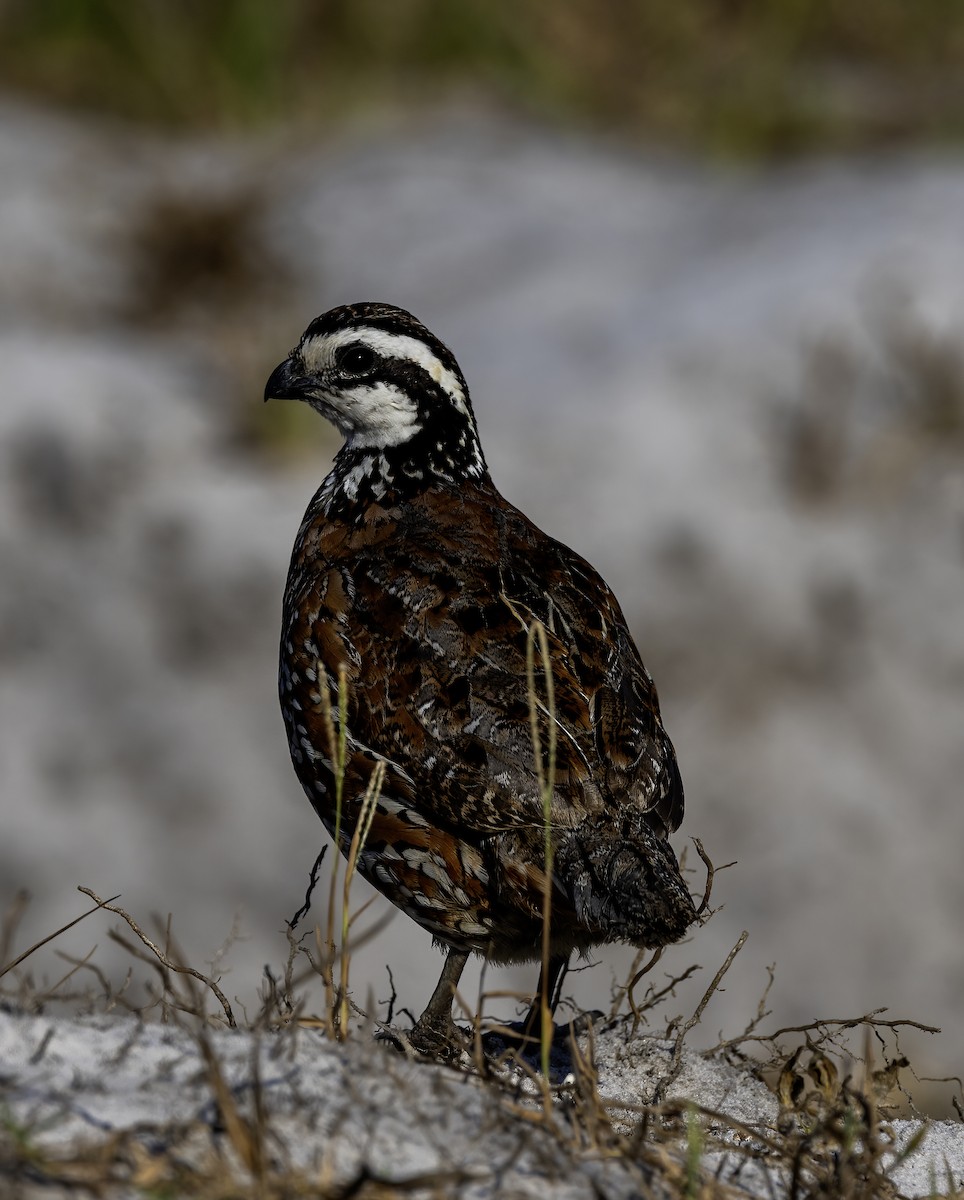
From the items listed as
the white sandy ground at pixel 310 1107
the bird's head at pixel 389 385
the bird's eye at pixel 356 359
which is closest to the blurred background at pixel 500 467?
the bird's head at pixel 389 385

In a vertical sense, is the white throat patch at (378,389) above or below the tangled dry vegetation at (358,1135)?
Result: above

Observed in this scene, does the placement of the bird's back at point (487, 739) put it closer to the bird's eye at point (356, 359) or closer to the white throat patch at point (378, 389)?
the white throat patch at point (378, 389)

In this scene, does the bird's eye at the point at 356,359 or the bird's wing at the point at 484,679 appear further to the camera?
the bird's eye at the point at 356,359

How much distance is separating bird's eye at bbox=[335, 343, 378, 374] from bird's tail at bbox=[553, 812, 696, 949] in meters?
1.73

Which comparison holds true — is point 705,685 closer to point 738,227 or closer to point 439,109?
point 738,227

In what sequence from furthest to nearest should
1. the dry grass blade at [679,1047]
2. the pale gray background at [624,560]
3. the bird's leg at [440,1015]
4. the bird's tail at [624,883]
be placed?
the pale gray background at [624,560] → the bird's leg at [440,1015] → the dry grass blade at [679,1047] → the bird's tail at [624,883]

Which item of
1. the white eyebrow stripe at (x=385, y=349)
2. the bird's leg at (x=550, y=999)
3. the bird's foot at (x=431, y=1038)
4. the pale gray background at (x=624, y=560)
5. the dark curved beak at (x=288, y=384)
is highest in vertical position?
the pale gray background at (x=624, y=560)

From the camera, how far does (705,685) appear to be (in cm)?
902

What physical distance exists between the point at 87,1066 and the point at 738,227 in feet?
29.0

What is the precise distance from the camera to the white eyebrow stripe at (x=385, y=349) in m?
4.66

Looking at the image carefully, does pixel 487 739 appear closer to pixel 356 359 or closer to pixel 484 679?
pixel 484 679

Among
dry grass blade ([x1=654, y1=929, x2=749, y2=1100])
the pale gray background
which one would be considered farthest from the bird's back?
the pale gray background

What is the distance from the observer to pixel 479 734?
3672 millimetres

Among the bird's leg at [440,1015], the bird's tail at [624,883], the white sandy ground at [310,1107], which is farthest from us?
the bird's leg at [440,1015]
